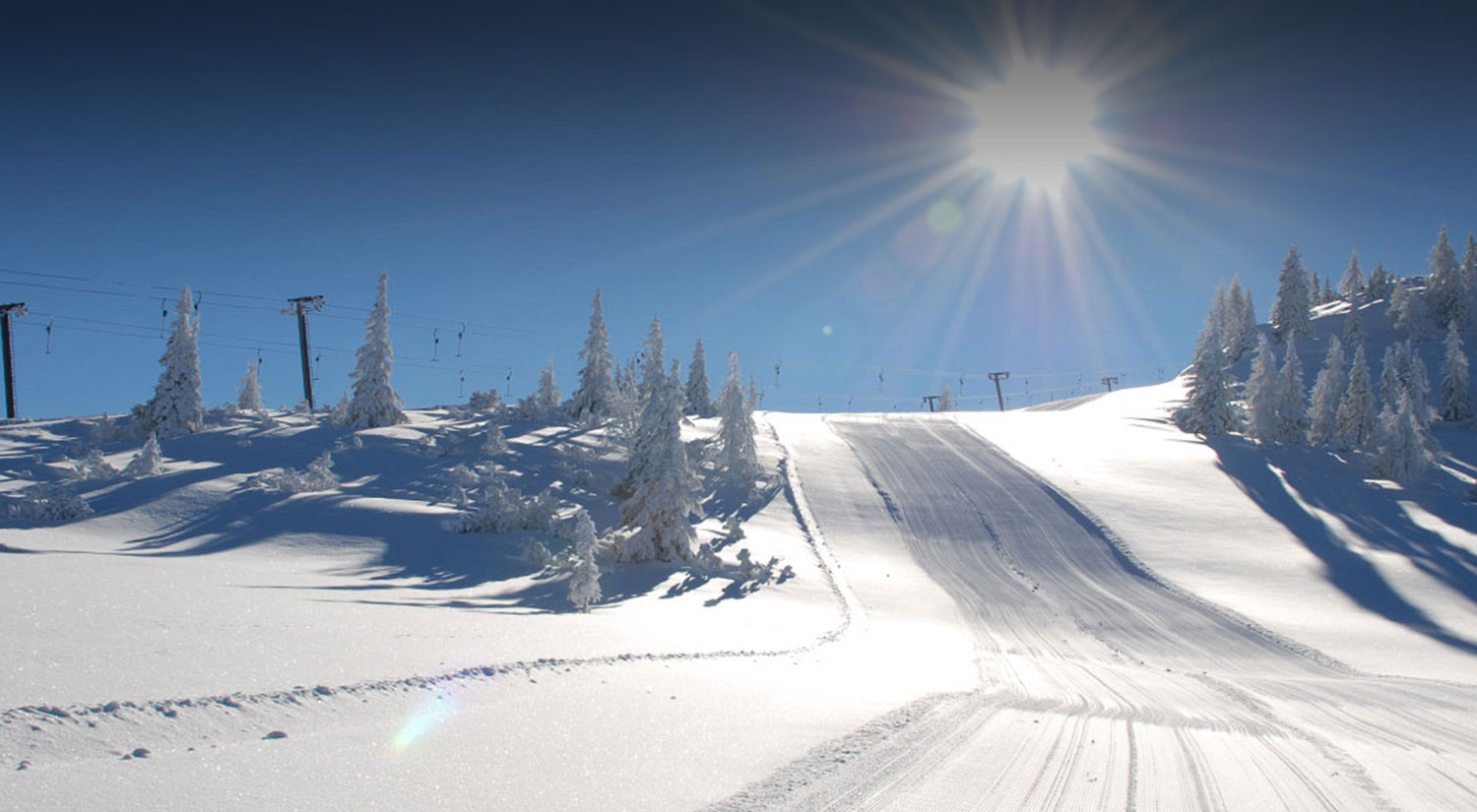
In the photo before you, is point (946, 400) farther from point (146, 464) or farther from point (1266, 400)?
point (146, 464)

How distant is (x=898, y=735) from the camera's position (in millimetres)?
8586

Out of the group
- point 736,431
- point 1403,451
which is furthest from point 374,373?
point 1403,451

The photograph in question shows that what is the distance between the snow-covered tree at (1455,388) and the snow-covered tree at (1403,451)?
27691 mm

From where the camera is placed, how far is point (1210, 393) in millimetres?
57562

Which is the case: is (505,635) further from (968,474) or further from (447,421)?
(968,474)

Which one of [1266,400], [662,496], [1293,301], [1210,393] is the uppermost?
[1293,301]

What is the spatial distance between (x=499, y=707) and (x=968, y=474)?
4205 cm

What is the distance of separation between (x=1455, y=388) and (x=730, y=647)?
78430mm

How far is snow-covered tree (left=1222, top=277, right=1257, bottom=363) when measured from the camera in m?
89.6

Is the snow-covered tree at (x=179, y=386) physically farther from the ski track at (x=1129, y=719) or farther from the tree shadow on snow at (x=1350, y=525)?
the tree shadow on snow at (x=1350, y=525)

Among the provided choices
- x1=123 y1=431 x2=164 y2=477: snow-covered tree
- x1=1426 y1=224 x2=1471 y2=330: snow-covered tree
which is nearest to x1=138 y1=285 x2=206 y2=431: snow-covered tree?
x1=123 y1=431 x2=164 y2=477: snow-covered tree

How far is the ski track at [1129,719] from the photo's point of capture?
734cm

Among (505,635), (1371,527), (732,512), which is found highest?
(505,635)

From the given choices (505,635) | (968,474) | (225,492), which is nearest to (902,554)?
(968,474)
